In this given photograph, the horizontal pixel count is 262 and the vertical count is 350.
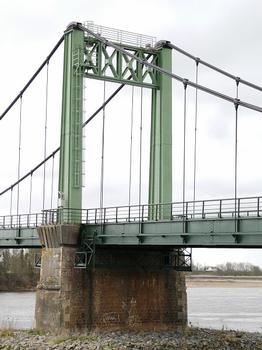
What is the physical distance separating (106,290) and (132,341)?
3.69 metres

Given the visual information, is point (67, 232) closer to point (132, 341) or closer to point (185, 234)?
point (132, 341)

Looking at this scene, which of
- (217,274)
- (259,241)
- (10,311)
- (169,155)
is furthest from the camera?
(217,274)

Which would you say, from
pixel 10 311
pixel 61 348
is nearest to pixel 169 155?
pixel 61 348

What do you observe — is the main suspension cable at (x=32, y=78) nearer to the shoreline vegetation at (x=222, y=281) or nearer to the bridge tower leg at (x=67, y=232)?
the bridge tower leg at (x=67, y=232)

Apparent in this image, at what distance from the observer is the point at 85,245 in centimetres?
3725

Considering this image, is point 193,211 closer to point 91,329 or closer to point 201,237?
point 201,237

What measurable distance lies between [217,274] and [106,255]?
143 metres

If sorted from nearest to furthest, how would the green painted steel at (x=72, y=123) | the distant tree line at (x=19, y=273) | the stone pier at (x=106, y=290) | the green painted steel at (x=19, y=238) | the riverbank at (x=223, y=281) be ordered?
A: 1. the stone pier at (x=106, y=290)
2. the green painted steel at (x=72, y=123)
3. the green painted steel at (x=19, y=238)
4. the distant tree line at (x=19, y=273)
5. the riverbank at (x=223, y=281)

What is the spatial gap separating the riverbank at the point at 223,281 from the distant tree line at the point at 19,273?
53651 mm

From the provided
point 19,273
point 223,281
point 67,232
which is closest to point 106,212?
point 67,232

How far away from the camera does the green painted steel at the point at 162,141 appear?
135ft

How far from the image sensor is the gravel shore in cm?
3353

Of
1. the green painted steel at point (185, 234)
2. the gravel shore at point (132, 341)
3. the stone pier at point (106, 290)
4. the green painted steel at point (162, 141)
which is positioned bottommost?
the gravel shore at point (132, 341)

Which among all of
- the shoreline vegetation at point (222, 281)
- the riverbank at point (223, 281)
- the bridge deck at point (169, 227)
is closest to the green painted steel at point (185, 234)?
the bridge deck at point (169, 227)
